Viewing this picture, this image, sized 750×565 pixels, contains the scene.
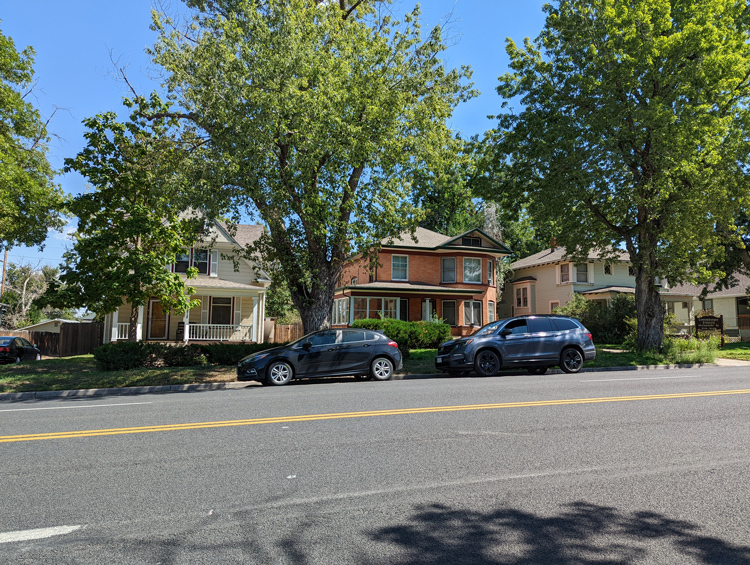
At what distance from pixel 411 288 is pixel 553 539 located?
29703 millimetres

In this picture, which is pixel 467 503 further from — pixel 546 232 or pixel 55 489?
pixel 546 232

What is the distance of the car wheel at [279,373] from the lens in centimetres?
1426

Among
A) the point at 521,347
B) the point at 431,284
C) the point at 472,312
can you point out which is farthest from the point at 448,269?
the point at 521,347

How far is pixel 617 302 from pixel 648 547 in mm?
29800

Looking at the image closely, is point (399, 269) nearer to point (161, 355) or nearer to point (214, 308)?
point (214, 308)

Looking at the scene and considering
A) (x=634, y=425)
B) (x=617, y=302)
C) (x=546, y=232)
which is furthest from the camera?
(x=617, y=302)

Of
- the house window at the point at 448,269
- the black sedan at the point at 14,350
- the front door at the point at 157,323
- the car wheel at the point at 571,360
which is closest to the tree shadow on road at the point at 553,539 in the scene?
the car wheel at the point at 571,360

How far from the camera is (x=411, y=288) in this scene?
33438mm

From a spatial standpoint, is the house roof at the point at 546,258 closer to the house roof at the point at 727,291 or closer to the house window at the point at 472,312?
the house roof at the point at 727,291

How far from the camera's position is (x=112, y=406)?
10.2m

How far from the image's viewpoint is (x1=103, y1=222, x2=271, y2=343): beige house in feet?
92.5

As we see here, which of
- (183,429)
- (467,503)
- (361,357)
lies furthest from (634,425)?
(361,357)

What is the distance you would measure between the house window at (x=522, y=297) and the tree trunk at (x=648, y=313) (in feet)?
65.5

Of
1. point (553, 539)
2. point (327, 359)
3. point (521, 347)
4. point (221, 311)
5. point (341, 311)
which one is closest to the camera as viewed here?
point (553, 539)
